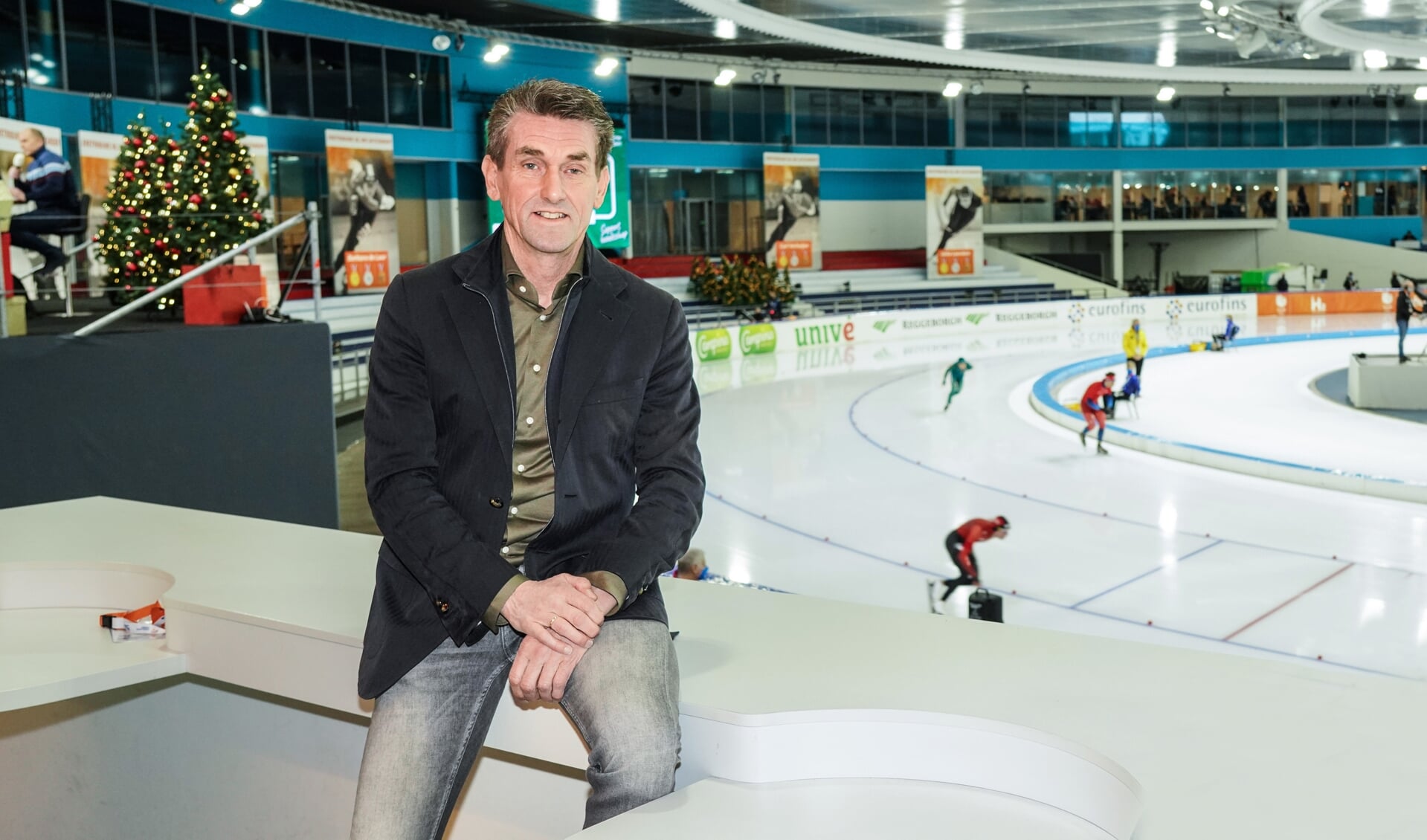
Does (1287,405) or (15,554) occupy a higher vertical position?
(15,554)

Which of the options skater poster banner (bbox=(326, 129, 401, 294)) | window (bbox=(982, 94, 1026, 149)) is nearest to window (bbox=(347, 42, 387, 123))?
skater poster banner (bbox=(326, 129, 401, 294))

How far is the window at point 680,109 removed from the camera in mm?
31250

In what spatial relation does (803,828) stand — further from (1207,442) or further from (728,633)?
(1207,442)

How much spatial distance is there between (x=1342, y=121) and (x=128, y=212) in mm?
41630

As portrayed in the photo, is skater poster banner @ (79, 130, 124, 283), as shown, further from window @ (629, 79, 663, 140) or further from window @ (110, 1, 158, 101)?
window @ (629, 79, 663, 140)

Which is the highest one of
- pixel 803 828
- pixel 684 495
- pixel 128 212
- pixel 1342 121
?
pixel 1342 121

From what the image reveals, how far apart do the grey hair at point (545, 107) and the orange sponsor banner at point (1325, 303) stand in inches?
1361

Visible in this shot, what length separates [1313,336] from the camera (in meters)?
26.2

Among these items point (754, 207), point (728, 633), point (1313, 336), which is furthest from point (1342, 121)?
point (728, 633)

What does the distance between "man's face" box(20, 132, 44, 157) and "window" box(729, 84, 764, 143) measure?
24597 millimetres

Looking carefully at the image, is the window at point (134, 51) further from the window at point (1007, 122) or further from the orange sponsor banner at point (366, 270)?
the window at point (1007, 122)

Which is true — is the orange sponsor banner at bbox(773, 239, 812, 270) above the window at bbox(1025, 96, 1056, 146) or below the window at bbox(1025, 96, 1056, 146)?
below

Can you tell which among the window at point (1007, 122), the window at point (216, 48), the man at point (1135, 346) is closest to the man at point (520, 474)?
the man at point (1135, 346)

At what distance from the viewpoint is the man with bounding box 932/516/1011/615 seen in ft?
22.9
